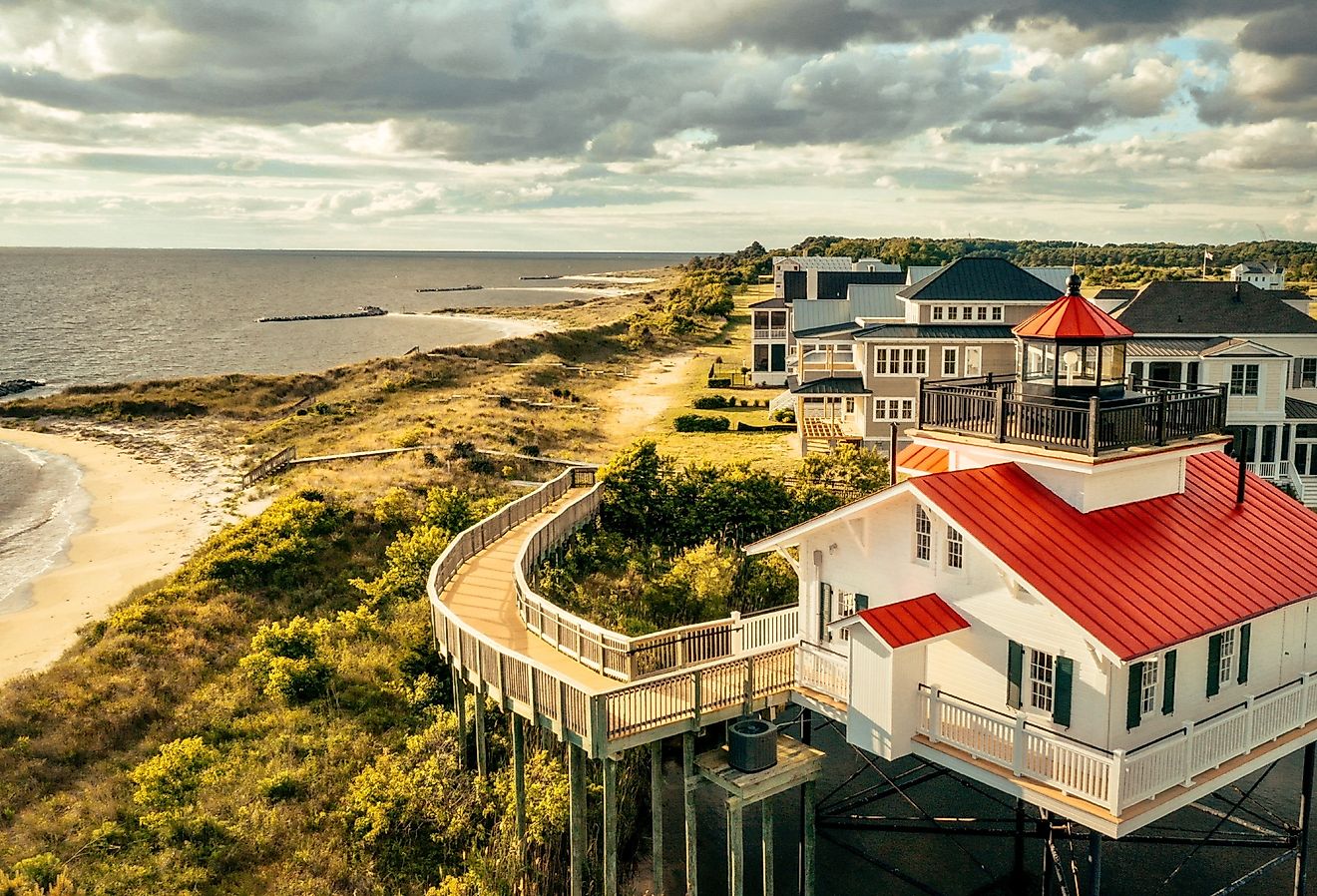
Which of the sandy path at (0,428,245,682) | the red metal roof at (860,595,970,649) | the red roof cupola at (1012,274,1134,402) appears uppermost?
the red roof cupola at (1012,274,1134,402)

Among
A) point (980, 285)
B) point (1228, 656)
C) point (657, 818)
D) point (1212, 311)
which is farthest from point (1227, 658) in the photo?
point (980, 285)

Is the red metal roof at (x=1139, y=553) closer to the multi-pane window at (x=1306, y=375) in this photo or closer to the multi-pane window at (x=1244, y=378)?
the multi-pane window at (x=1244, y=378)

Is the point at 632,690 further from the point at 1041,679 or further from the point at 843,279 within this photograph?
the point at 843,279

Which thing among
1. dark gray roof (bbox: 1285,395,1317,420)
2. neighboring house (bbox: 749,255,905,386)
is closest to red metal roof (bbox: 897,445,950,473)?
dark gray roof (bbox: 1285,395,1317,420)

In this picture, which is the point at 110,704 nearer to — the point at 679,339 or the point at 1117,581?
the point at 1117,581

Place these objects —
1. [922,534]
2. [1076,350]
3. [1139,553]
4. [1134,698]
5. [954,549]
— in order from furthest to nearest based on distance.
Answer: [922,534], [1076,350], [954,549], [1139,553], [1134,698]

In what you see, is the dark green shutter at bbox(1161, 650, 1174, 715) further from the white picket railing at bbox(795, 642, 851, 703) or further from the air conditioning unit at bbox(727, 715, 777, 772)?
the air conditioning unit at bbox(727, 715, 777, 772)
